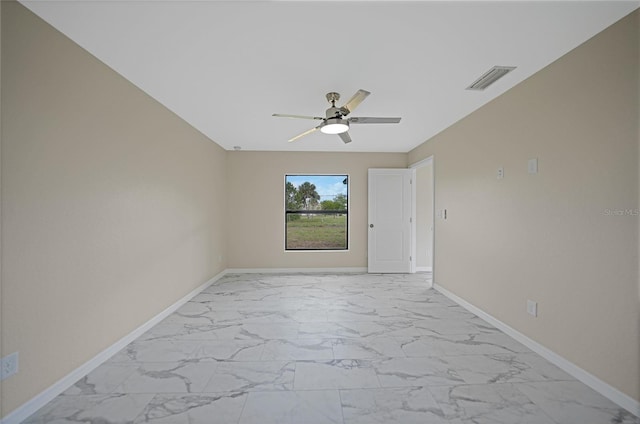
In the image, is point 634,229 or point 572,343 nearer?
point 634,229

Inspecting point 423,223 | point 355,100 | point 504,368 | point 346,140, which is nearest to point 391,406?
point 504,368

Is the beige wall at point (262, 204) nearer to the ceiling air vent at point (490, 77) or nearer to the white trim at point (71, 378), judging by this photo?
the white trim at point (71, 378)

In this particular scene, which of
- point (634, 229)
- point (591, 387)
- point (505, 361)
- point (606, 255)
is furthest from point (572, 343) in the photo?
point (634, 229)

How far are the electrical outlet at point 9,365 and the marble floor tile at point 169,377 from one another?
576 millimetres

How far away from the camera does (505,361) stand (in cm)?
235

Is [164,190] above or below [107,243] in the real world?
above

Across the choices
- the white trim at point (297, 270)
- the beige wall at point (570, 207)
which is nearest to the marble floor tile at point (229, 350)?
the beige wall at point (570, 207)

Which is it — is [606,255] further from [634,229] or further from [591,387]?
[591,387]

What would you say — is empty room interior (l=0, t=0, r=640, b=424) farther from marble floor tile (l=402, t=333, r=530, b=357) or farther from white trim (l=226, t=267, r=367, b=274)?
white trim (l=226, t=267, r=367, b=274)

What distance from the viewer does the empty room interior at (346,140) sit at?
174cm

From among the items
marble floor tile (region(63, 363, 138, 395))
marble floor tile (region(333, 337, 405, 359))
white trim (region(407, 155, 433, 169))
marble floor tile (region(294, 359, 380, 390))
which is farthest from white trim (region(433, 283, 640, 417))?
marble floor tile (region(63, 363, 138, 395))

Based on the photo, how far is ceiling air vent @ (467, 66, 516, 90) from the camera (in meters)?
2.41

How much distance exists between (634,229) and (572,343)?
973mm

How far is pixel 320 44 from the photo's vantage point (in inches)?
81.4
